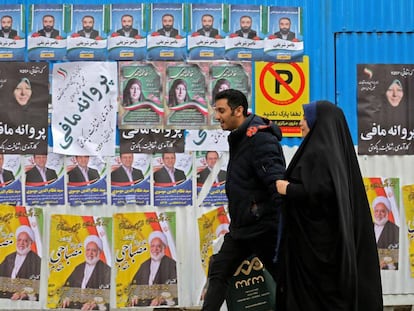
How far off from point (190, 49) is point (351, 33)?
1.38 m

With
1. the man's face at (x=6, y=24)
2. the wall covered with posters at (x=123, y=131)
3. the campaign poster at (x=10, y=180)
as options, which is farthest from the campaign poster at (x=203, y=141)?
the man's face at (x=6, y=24)

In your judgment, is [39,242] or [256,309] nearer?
[256,309]

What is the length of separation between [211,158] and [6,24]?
2.04 metres

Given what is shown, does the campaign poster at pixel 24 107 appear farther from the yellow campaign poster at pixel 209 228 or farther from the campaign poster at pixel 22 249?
the yellow campaign poster at pixel 209 228

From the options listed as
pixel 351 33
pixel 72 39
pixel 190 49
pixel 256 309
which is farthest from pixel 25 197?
pixel 351 33

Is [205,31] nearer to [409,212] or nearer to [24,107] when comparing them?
[24,107]

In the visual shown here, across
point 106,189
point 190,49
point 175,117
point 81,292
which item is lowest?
point 81,292

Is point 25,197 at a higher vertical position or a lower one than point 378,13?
lower

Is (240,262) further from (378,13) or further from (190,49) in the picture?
(378,13)

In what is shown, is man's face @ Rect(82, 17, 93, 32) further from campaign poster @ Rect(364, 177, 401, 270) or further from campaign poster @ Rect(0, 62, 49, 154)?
campaign poster @ Rect(364, 177, 401, 270)

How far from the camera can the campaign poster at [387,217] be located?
6434 mm

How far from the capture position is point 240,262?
510 cm

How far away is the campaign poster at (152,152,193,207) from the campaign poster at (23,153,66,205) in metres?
0.77

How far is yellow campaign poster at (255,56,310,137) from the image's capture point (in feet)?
20.8
